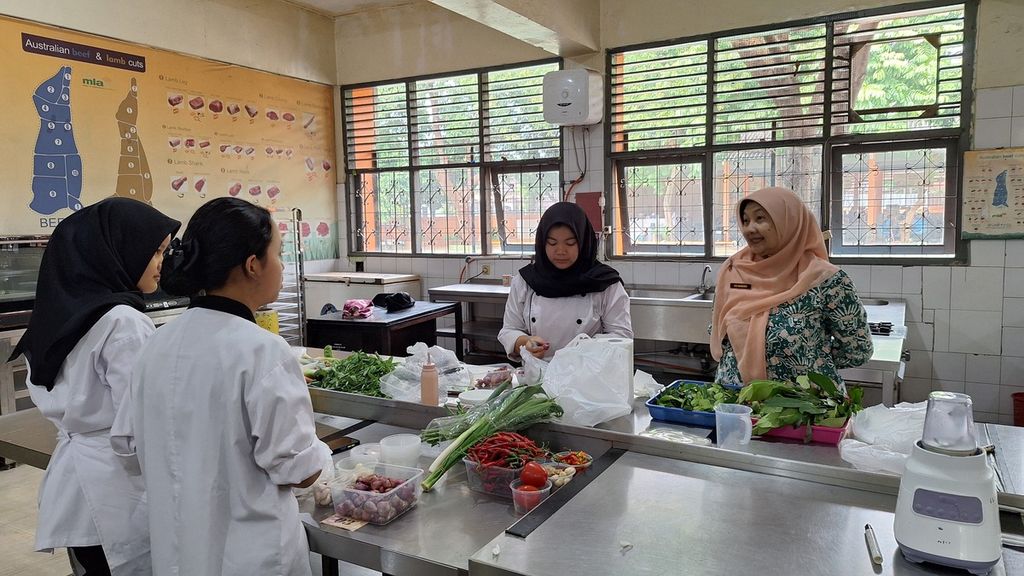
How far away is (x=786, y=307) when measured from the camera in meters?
2.35

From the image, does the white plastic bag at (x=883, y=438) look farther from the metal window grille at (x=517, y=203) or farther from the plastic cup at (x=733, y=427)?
the metal window grille at (x=517, y=203)

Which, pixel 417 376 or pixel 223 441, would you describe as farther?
pixel 417 376

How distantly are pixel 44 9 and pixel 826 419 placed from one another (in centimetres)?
492

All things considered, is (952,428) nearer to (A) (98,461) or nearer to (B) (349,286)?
(A) (98,461)

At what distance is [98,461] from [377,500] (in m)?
0.87

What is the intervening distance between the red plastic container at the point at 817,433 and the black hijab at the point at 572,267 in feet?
3.53

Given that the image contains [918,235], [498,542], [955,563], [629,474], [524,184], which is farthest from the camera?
[524,184]

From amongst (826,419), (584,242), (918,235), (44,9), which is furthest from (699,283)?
(44,9)

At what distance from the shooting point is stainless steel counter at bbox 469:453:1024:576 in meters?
1.31

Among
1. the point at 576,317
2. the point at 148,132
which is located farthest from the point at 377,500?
the point at 148,132

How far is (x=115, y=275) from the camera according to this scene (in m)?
1.92

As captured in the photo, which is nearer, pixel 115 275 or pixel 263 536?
pixel 263 536

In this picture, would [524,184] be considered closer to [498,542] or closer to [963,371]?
[963,371]

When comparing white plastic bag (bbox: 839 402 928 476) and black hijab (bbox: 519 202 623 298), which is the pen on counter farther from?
black hijab (bbox: 519 202 623 298)
